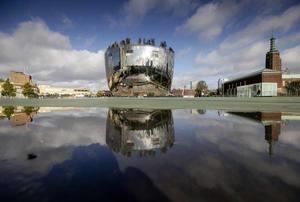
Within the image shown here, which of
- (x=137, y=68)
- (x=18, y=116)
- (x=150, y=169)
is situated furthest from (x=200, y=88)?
(x=150, y=169)

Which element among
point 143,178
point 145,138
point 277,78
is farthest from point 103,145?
point 277,78

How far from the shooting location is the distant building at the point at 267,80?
105562 mm

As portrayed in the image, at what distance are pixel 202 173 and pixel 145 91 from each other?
12261cm

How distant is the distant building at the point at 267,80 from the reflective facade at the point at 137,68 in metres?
41.3

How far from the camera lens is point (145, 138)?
7.20 m

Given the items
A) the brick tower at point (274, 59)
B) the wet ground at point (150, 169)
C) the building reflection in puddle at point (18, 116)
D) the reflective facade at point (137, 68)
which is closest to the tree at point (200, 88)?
the reflective facade at point (137, 68)

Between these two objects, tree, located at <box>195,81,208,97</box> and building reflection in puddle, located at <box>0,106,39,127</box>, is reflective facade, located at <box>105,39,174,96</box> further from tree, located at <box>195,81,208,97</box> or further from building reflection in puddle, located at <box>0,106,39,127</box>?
building reflection in puddle, located at <box>0,106,39,127</box>

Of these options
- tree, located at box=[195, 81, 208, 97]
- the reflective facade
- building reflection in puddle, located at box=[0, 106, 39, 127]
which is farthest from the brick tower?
building reflection in puddle, located at box=[0, 106, 39, 127]

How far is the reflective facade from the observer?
409 feet

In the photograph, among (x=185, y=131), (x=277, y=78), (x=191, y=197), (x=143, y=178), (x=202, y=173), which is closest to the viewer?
(x=191, y=197)

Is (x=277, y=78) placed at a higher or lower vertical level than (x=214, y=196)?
higher

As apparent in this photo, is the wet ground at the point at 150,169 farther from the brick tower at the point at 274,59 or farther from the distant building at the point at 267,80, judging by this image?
the brick tower at the point at 274,59

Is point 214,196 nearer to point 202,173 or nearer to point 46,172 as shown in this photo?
point 202,173

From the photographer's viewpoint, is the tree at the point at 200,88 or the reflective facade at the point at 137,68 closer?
the reflective facade at the point at 137,68
